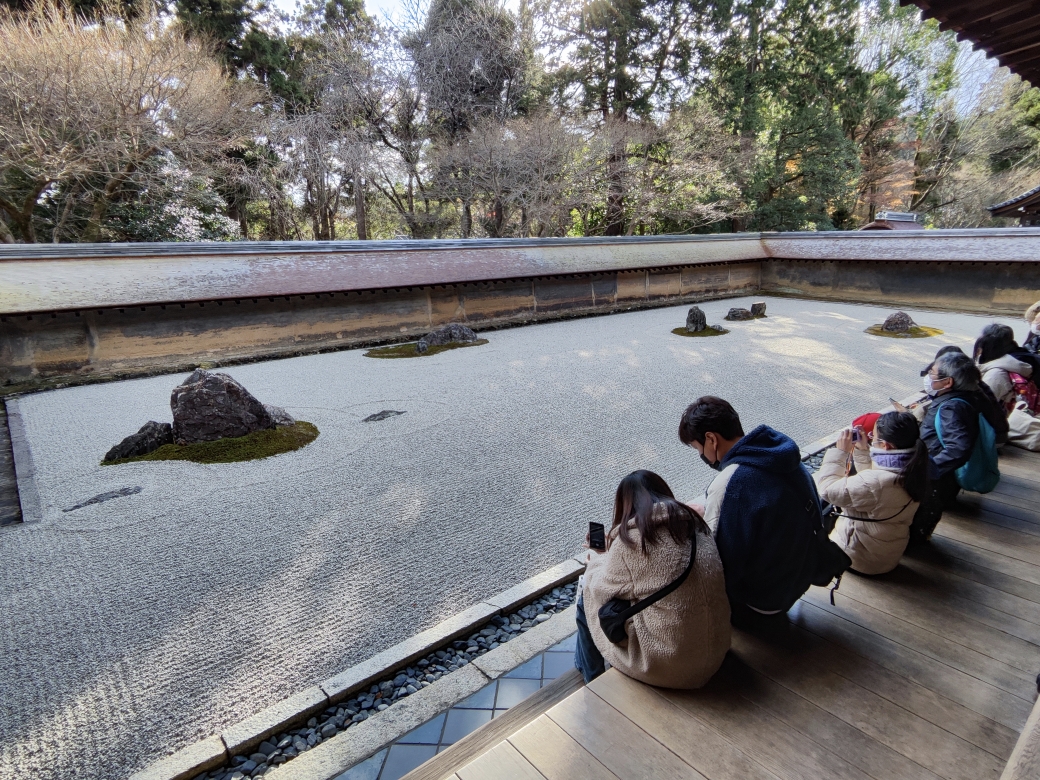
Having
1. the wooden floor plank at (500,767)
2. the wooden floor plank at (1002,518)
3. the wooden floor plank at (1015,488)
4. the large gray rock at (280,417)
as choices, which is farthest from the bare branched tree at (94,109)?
the wooden floor plank at (1015,488)

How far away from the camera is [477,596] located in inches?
107

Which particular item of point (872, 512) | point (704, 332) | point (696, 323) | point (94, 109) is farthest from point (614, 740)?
point (94, 109)

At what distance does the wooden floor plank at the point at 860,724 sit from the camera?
1343 millimetres

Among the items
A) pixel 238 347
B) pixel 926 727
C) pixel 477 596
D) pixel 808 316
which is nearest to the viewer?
pixel 926 727

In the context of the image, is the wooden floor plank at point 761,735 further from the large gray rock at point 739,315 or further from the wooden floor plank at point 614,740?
the large gray rock at point 739,315

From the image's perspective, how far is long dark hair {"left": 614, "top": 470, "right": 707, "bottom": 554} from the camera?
1.42m

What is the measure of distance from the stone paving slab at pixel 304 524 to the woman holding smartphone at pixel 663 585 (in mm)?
1309

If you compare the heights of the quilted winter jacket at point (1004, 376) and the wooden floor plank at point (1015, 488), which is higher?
the quilted winter jacket at point (1004, 376)

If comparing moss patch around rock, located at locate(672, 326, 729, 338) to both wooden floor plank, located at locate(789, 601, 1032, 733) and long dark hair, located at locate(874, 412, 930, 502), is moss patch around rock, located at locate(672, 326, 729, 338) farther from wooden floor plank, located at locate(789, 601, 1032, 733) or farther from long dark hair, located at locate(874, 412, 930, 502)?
wooden floor plank, located at locate(789, 601, 1032, 733)

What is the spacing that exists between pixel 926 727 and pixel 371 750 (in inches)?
68.6

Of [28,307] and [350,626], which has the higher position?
[28,307]

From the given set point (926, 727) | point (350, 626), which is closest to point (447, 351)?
point (350, 626)

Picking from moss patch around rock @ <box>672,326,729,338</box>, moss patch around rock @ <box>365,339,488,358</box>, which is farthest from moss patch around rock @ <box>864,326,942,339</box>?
moss patch around rock @ <box>365,339,488,358</box>

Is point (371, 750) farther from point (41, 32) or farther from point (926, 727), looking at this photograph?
point (41, 32)
